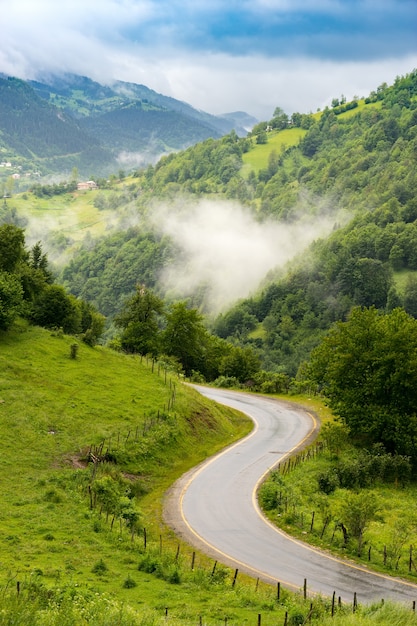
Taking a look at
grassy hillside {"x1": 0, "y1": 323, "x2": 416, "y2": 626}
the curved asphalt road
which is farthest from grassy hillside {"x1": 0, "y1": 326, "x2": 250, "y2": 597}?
the curved asphalt road

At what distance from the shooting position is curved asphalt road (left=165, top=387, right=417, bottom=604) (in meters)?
29.8

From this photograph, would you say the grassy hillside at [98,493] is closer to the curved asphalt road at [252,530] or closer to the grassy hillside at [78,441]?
the grassy hillside at [78,441]

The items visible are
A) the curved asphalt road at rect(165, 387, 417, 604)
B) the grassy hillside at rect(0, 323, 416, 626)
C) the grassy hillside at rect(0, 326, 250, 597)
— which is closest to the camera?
the grassy hillside at rect(0, 323, 416, 626)

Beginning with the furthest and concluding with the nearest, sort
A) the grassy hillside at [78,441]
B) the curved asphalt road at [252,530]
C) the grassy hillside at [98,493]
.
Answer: the curved asphalt road at [252,530] < the grassy hillside at [78,441] < the grassy hillside at [98,493]

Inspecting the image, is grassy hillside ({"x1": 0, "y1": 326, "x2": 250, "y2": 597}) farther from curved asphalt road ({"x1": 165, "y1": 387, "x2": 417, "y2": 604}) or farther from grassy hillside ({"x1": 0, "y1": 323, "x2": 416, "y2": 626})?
curved asphalt road ({"x1": 165, "y1": 387, "x2": 417, "y2": 604})

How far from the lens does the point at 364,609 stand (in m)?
23.5

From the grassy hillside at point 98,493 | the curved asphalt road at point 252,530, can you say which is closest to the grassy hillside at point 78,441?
the grassy hillside at point 98,493

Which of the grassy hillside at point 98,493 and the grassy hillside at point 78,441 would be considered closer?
the grassy hillside at point 98,493

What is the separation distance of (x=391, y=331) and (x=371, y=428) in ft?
33.3

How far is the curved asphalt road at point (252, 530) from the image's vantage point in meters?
29.8

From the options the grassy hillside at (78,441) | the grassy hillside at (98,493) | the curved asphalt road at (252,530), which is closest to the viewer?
the grassy hillside at (98,493)

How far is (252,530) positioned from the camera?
3841 centimetres

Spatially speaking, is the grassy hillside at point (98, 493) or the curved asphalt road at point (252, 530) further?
the curved asphalt road at point (252, 530)

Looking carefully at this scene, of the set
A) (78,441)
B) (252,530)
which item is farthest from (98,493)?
(252,530)
